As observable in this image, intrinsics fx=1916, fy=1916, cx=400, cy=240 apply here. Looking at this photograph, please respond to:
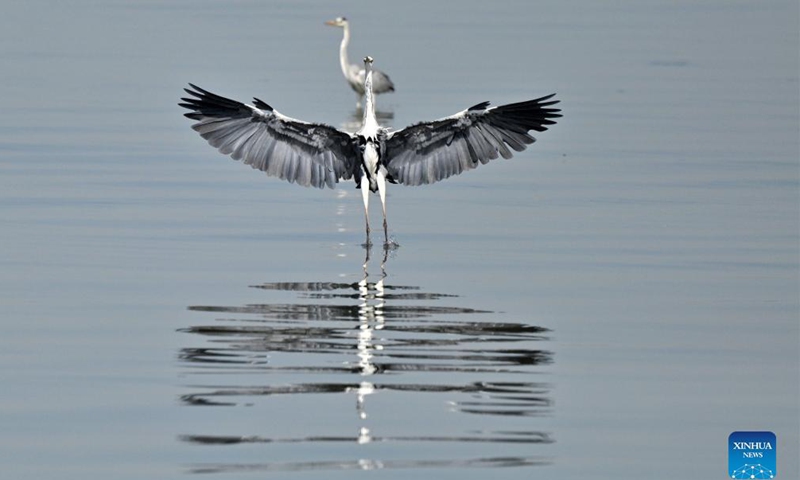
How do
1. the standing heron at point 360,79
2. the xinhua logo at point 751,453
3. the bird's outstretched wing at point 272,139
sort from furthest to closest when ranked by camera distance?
the standing heron at point 360,79 → the bird's outstretched wing at point 272,139 → the xinhua logo at point 751,453

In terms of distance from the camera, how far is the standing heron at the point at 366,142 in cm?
1947

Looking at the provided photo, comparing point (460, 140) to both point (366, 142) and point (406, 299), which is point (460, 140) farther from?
point (406, 299)

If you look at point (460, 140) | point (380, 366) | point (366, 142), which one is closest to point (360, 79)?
point (460, 140)

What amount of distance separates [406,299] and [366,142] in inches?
174

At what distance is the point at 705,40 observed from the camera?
46.8 m

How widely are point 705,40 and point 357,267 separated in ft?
102

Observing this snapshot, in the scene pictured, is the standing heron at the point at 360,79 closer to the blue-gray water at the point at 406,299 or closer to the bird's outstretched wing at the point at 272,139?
the blue-gray water at the point at 406,299

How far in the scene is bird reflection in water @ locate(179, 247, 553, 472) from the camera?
11055 mm

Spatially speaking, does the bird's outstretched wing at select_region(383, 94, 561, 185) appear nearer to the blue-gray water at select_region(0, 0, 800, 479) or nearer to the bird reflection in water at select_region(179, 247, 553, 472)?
the blue-gray water at select_region(0, 0, 800, 479)

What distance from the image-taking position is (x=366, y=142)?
64.2 ft

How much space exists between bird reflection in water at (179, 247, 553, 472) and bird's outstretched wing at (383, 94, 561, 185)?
155 inches

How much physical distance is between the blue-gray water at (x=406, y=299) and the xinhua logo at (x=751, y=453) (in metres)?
0.09

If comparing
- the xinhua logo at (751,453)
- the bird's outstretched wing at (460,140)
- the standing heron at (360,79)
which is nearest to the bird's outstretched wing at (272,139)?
the bird's outstretched wing at (460,140)

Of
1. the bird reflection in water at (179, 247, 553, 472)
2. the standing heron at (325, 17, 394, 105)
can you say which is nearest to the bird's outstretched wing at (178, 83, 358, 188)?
the bird reflection in water at (179, 247, 553, 472)
